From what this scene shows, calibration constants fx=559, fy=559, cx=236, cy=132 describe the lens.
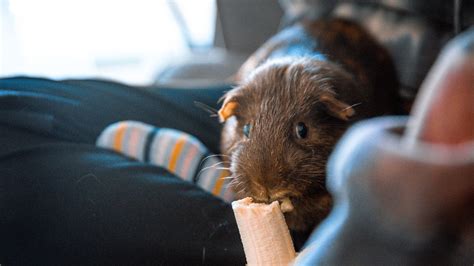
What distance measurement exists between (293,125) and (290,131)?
0.05 ft

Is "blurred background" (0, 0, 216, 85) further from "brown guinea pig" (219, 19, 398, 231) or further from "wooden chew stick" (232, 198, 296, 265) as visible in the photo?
"wooden chew stick" (232, 198, 296, 265)

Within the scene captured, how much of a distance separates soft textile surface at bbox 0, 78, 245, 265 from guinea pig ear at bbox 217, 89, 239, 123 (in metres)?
0.19

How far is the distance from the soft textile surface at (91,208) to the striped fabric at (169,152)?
119 millimetres

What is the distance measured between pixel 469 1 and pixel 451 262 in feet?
3.24

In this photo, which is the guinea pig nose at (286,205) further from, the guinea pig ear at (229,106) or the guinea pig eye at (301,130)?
the guinea pig ear at (229,106)

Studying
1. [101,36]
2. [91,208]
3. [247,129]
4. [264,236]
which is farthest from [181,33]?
[264,236]

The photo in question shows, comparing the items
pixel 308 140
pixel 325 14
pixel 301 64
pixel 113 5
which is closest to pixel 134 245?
pixel 308 140

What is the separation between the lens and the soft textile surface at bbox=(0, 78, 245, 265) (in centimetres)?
83

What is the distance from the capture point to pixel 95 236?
0.84 metres

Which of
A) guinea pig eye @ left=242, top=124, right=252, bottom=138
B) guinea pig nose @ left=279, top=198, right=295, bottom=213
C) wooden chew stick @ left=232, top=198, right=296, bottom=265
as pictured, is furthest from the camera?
guinea pig eye @ left=242, top=124, right=252, bottom=138

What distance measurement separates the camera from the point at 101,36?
3340 mm

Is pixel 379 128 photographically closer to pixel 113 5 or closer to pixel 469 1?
pixel 469 1

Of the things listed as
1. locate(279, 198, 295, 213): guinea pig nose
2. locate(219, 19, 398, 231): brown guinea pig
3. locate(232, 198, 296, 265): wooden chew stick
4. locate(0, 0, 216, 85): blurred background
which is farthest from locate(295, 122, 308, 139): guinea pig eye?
locate(0, 0, 216, 85): blurred background

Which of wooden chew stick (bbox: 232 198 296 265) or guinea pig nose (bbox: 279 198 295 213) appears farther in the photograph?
guinea pig nose (bbox: 279 198 295 213)
